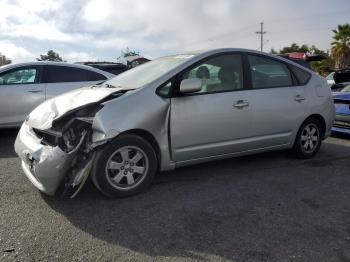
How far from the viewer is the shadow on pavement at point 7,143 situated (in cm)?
602

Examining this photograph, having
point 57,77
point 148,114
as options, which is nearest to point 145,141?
point 148,114

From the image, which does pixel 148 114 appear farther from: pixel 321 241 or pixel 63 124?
pixel 321 241

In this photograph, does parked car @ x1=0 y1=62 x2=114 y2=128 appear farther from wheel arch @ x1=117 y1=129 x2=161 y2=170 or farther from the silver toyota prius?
wheel arch @ x1=117 y1=129 x2=161 y2=170

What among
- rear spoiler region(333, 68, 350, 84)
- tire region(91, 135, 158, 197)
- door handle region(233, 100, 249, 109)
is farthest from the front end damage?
rear spoiler region(333, 68, 350, 84)

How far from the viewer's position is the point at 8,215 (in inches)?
144

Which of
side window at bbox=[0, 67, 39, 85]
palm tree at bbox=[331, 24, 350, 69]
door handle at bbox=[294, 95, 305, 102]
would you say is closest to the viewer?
door handle at bbox=[294, 95, 305, 102]

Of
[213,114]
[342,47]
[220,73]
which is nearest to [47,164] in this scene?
[213,114]

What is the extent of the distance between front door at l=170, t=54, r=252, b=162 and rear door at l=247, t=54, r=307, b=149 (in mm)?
176

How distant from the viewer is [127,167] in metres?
4.06

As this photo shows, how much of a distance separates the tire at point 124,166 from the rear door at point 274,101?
1558 millimetres

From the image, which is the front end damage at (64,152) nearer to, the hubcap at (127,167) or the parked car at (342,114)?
the hubcap at (127,167)

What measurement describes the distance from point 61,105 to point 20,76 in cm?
357

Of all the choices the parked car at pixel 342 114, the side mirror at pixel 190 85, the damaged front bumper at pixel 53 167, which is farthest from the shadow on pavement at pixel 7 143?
the parked car at pixel 342 114

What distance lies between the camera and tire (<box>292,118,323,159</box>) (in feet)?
18.2
